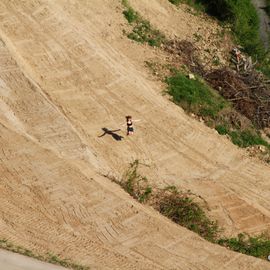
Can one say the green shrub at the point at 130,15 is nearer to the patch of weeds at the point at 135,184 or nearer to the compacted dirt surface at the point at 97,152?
the compacted dirt surface at the point at 97,152

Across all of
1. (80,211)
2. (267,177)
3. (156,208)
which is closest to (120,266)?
(80,211)

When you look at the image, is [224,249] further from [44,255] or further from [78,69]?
[78,69]

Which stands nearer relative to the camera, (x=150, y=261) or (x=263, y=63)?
(x=150, y=261)

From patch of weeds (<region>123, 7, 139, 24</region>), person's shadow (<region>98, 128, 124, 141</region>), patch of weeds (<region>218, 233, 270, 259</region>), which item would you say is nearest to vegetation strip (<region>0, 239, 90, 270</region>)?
patch of weeds (<region>218, 233, 270, 259</region>)

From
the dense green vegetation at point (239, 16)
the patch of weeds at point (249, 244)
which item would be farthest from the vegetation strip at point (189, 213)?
the dense green vegetation at point (239, 16)

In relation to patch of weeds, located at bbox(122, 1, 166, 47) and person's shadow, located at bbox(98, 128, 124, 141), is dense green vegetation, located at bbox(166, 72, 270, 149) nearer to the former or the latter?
patch of weeds, located at bbox(122, 1, 166, 47)

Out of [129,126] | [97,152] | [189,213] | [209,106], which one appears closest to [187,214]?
[189,213]
